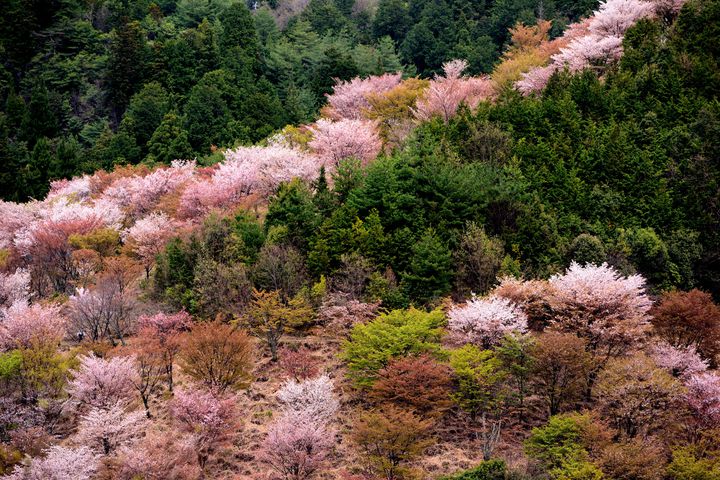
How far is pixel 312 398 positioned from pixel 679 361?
13564 mm

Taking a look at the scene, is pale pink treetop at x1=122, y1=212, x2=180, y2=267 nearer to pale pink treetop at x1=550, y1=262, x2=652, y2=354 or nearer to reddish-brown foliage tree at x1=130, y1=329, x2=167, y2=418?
reddish-brown foliage tree at x1=130, y1=329, x2=167, y2=418

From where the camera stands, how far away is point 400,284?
3125cm

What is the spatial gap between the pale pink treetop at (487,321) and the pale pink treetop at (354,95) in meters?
29.4

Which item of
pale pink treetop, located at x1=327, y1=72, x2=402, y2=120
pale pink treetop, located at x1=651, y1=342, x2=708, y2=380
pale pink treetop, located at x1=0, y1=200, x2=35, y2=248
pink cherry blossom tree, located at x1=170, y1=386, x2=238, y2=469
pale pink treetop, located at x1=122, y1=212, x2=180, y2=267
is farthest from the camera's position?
pale pink treetop, located at x1=327, y1=72, x2=402, y2=120

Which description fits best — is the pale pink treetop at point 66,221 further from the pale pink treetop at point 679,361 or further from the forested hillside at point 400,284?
the pale pink treetop at point 679,361

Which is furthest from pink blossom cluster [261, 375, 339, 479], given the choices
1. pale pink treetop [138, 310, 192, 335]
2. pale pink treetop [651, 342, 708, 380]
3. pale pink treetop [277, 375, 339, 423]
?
pale pink treetop [651, 342, 708, 380]

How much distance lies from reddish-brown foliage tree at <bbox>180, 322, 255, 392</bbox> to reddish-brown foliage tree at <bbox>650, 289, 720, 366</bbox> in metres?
16.2

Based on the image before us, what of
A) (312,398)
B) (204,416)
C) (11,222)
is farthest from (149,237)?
(312,398)

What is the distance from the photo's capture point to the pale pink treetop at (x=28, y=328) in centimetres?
2889

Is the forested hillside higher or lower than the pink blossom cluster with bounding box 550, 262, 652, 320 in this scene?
lower

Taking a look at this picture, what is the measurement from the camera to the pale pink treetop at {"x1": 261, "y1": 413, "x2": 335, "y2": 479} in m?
22.7

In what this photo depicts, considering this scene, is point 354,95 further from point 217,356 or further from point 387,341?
point 217,356

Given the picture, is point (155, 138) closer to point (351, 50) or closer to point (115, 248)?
point (115, 248)

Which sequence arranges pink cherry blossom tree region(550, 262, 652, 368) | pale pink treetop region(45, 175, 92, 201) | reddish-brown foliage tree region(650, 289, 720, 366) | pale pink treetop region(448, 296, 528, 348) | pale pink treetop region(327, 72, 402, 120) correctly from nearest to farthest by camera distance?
pink cherry blossom tree region(550, 262, 652, 368)
pale pink treetop region(448, 296, 528, 348)
reddish-brown foliage tree region(650, 289, 720, 366)
pale pink treetop region(45, 175, 92, 201)
pale pink treetop region(327, 72, 402, 120)
